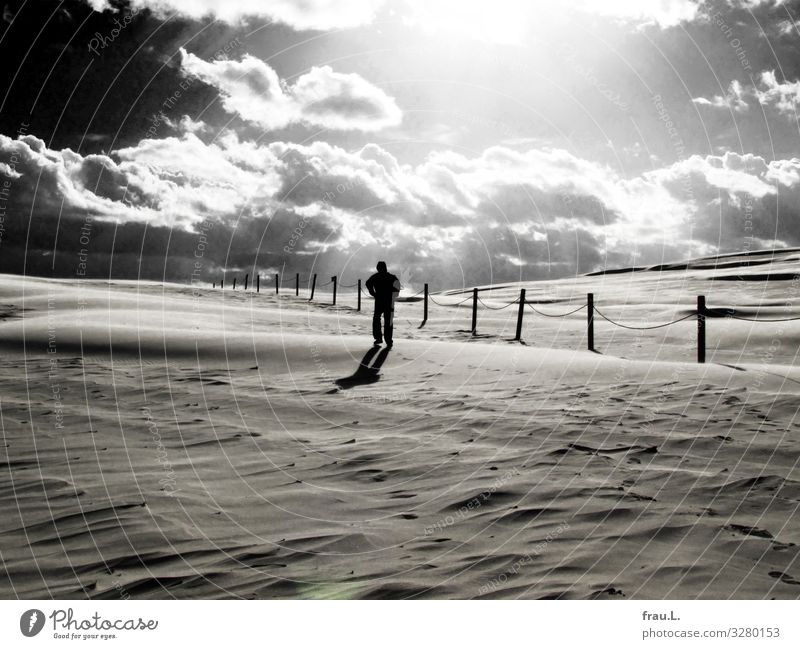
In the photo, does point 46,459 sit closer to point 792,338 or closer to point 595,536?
point 595,536

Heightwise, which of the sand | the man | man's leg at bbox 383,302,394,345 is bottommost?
the sand

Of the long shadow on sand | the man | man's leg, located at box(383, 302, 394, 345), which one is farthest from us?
the man

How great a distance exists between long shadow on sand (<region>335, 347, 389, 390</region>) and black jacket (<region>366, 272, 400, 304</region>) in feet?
4.23

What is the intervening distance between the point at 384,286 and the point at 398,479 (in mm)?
8205

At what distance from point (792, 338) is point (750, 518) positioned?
12968 mm

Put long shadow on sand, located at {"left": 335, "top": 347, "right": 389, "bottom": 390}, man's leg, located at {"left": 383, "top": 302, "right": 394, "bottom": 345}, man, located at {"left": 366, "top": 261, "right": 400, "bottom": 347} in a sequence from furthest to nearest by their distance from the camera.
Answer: man, located at {"left": 366, "top": 261, "right": 400, "bottom": 347} < man's leg, located at {"left": 383, "top": 302, "right": 394, "bottom": 345} < long shadow on sand, located at {"left": 335, "top": 347, "right": 389, "bottom": 390}

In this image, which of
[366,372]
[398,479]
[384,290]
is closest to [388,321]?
[384,290]

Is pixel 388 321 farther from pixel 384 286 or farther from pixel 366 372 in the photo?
pixel 366 372

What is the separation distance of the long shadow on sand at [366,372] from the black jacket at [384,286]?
1290 mm

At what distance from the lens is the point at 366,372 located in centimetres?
948

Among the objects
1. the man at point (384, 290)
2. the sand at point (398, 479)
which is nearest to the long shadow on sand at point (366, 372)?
the sand at point (398, 479)

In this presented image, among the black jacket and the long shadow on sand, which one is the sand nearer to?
the long shadow on sand

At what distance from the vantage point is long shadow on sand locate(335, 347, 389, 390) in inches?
334

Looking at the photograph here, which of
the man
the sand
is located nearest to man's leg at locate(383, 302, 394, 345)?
the man
